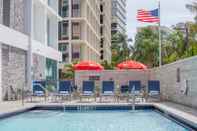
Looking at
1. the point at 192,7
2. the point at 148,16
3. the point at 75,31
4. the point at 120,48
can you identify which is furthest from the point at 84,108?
the point at 120,48

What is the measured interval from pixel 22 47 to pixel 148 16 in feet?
25.5

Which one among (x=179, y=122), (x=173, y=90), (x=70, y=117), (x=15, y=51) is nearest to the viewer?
(x=179, y=122)

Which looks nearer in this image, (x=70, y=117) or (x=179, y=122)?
(x=179, y=122)

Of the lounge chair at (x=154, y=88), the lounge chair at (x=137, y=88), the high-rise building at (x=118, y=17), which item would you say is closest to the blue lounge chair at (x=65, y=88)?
the lounge chair at (x=137, y=88)

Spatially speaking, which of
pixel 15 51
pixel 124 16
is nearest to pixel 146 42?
pixel 15 51

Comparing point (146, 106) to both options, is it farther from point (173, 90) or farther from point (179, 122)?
point (179, 122)

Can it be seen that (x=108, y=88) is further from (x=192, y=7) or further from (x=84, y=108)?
(x=192, y=7)

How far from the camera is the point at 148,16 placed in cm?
2656

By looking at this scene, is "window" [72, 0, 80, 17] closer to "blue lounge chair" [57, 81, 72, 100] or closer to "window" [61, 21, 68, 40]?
"window" [61, 21, 68, 40]

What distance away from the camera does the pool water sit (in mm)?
11918

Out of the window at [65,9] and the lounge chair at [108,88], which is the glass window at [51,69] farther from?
the window at [65,9]

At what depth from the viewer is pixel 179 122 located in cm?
1267

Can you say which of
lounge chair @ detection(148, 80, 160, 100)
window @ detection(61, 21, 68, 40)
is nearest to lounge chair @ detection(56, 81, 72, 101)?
lounge chair @ detection(148, 80, 160, 100)

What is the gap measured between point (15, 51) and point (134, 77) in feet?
30.8
